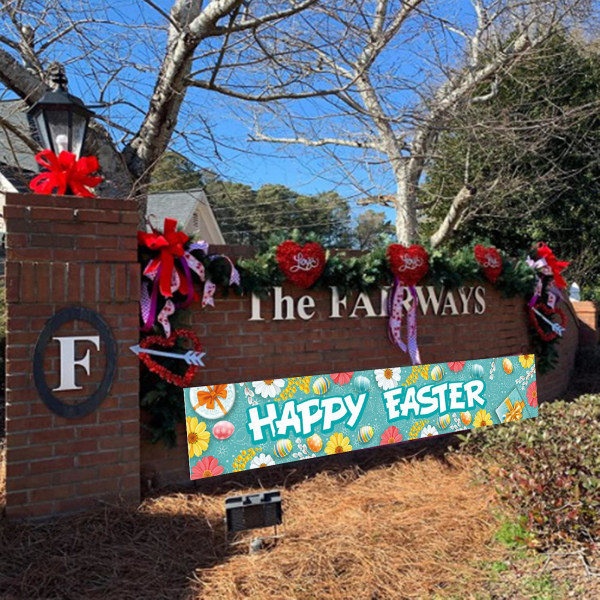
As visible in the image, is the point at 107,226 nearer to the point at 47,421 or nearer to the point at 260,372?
the point at 47,421

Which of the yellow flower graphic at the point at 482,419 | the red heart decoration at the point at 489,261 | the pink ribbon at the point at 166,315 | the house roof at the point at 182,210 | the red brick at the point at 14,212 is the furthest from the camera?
the house roof at the point at 182,210

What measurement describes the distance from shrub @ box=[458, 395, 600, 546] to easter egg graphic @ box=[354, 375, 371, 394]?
44.2 inches

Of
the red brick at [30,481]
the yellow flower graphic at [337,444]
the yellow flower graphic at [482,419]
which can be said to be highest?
the yellow flower graphic at [482,419]

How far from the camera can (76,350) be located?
344cm

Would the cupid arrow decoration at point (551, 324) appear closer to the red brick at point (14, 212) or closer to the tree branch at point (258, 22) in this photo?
the tree branch at point (258, 22)

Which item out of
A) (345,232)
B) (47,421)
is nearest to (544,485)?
(47,421)

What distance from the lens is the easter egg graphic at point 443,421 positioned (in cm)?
429

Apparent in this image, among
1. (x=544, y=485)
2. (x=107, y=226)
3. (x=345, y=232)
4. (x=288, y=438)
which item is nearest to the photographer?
(x=544, y=485)

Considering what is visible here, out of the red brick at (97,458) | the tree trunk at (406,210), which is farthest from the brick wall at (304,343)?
the tree trunk at (406,210)

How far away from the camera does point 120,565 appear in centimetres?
288

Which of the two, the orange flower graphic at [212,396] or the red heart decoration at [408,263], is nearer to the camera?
the orange flower graphic at [212,396]

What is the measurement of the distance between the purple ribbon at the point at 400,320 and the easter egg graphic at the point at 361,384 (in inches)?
38.9

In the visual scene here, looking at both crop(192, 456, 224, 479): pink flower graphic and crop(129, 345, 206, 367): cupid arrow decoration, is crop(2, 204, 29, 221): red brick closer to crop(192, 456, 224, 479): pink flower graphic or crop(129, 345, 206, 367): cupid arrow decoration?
crop(129, 345, 206, 367): cupid arrow decoration

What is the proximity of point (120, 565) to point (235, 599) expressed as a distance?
2.38 feet
